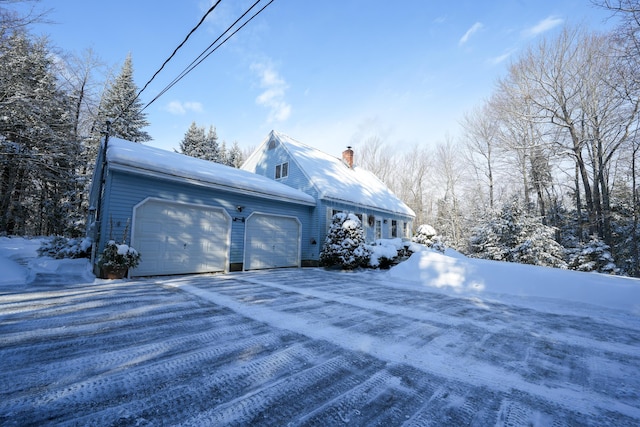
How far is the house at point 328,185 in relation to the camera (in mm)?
12688

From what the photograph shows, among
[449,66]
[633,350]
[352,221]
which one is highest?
[449,66]

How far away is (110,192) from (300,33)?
678 cm

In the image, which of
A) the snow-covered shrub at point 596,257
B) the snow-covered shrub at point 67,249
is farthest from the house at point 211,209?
the snow-covered shrub at point 596,257

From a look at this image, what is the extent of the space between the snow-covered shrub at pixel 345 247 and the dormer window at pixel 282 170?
14.9 feet

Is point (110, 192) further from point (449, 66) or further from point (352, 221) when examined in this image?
point (449, 66)

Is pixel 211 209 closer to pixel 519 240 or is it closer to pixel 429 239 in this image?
pixel 429 239

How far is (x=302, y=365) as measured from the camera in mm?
2576

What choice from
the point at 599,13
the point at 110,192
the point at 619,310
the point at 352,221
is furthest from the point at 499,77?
the point at 110,192

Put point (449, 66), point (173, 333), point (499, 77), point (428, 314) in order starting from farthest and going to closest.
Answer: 1. point (499, 77)
2. point (449, 66)
3. point (428, 314)
4. point (173, 333)

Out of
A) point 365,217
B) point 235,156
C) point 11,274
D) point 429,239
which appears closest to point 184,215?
point 11,274

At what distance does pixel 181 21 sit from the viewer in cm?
583

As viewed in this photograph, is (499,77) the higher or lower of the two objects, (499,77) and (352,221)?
the higher

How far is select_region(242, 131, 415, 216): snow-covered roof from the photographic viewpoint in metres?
13.3

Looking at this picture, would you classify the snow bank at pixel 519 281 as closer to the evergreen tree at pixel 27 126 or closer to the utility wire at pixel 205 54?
the utility wire at pixel 205 54
